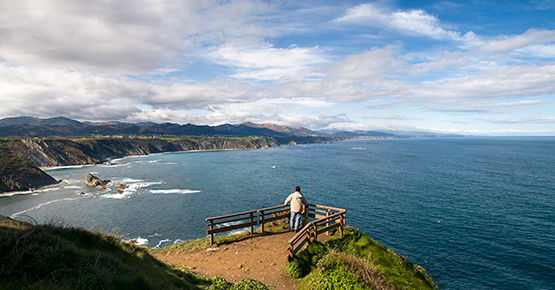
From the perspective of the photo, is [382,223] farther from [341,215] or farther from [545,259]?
[341,215]

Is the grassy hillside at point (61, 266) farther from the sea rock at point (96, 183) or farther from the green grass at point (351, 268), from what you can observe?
the sea rock at point (96, 183)

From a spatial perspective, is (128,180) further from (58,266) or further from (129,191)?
(58,266)

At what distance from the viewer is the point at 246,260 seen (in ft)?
48.0

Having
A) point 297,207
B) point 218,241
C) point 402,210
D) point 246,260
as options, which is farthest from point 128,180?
point 297,207

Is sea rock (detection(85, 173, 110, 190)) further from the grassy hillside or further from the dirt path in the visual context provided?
the grassy hillside

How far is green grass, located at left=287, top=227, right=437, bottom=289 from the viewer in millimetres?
11938

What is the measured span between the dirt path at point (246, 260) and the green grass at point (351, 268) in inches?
36.6

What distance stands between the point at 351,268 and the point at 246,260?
540cm

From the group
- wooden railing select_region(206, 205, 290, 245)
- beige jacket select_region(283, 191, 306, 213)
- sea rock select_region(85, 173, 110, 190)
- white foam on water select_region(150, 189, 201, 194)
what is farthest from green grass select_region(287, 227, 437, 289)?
sea rock select_region(85, 173, 110, 190)

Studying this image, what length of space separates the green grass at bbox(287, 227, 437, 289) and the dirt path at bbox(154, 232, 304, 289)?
930 millimetres

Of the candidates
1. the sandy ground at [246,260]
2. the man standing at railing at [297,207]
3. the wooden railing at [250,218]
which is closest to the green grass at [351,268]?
the sandy ground at [246,260]

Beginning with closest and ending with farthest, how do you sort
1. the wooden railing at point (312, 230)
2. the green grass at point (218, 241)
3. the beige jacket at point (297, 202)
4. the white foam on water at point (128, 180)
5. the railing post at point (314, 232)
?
the wooden railing at point (312, 230) → the railing post at point (314, 232) → the beige jacket at point (297, 202) → the green grass at point (218, 241) → the white foam on water at point (128, 180)

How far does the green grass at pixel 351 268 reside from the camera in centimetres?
1194

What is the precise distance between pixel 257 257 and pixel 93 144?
169m
